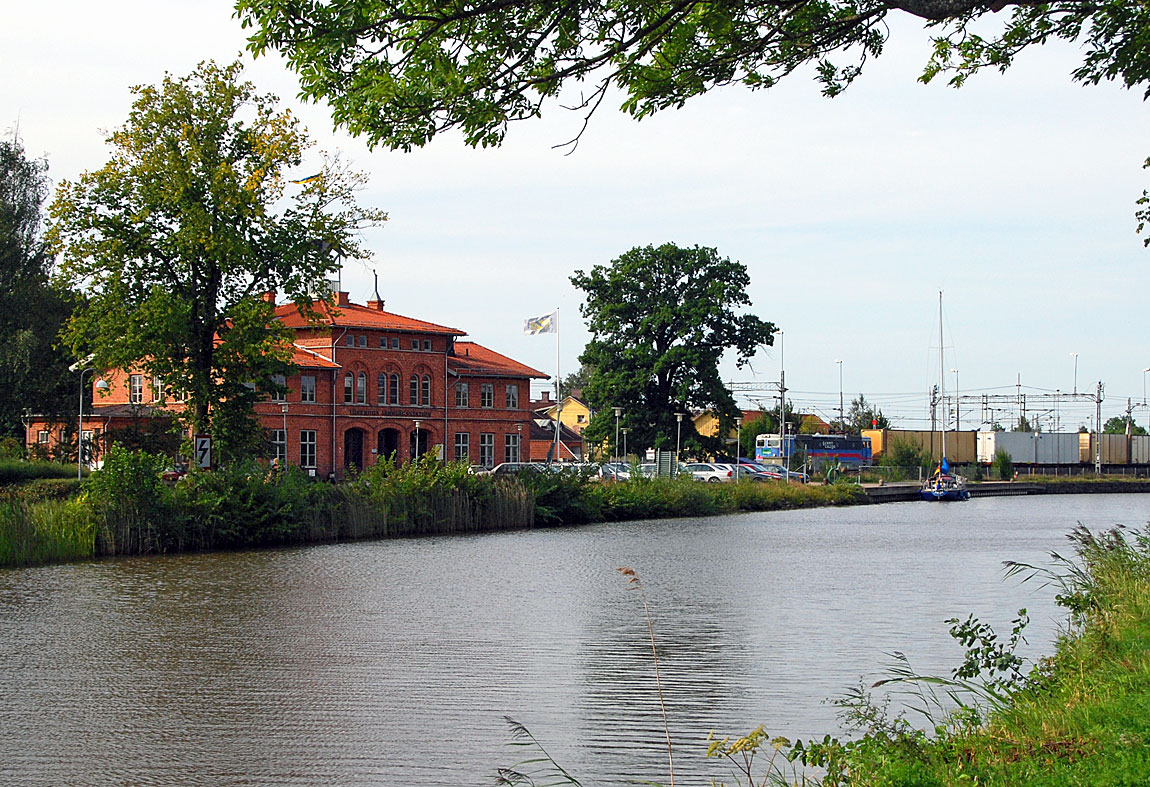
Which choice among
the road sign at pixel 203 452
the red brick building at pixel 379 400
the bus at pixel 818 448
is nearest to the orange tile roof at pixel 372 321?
the red brick building at pixel 379 400

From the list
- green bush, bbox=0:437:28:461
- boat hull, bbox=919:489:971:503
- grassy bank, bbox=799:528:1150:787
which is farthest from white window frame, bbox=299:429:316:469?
grassy bank, bbox=799:528:1150:787

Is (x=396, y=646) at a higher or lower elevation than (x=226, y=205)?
lower

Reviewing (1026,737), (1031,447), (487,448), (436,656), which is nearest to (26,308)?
(487,448)

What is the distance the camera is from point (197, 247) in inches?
1507

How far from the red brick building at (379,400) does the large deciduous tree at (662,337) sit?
7.21 m

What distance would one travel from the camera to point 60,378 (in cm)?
6012

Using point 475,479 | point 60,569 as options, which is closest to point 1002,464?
point 475,479

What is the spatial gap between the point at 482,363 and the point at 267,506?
48.4m

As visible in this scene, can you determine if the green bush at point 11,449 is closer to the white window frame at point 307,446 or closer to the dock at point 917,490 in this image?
the white window frame at point 307,446

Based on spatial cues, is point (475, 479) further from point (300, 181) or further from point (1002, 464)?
point (1002, 464)

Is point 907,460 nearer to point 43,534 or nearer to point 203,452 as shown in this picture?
point 203,452

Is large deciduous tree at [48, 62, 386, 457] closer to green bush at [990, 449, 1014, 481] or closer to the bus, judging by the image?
the bus

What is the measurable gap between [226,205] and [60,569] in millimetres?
15021

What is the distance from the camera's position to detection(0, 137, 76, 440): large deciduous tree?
2205 inches
